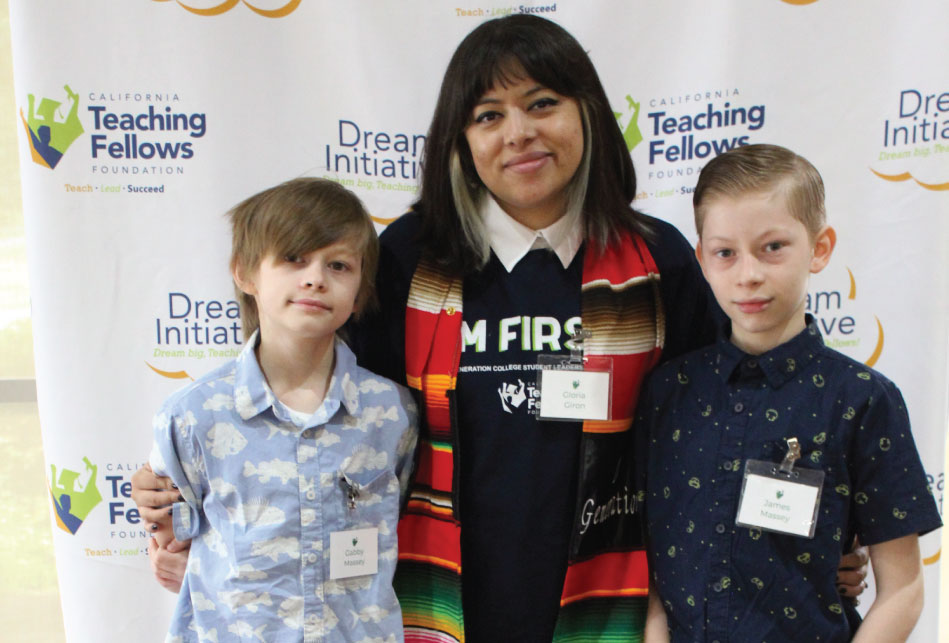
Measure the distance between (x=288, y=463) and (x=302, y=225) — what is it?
47cm

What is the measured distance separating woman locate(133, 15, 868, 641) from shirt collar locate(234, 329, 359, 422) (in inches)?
6.6

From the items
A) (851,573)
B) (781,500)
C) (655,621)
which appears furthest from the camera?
(655,621)

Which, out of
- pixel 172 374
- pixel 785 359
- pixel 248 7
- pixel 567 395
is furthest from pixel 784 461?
pixel 248 7

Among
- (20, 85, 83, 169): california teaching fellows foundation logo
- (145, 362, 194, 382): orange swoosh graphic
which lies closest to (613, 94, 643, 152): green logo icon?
(145, 362, 194, 382): orange swoosh graphic

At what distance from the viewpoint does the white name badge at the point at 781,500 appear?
49.3 inches

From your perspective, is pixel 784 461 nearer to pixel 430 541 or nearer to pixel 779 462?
pixel 779 462

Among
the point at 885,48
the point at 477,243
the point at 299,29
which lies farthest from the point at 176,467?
the point at 885,48

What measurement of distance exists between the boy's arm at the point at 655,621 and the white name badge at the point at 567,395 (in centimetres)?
40

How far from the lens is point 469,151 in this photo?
1.67 m

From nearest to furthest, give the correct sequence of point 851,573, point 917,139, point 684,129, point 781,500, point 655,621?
point 781,500 < point 851,573 < point 655,621 < point 917,139 < point 684,129

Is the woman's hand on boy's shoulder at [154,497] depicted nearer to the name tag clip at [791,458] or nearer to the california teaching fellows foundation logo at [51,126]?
the name tag clip at [791,458]

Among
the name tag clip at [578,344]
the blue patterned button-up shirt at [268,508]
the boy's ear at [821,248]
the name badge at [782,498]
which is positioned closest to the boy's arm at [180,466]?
the blue patterned button-up shirt at [268,508]

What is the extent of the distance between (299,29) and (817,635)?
2233 millimetres

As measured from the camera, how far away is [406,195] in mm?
2514
